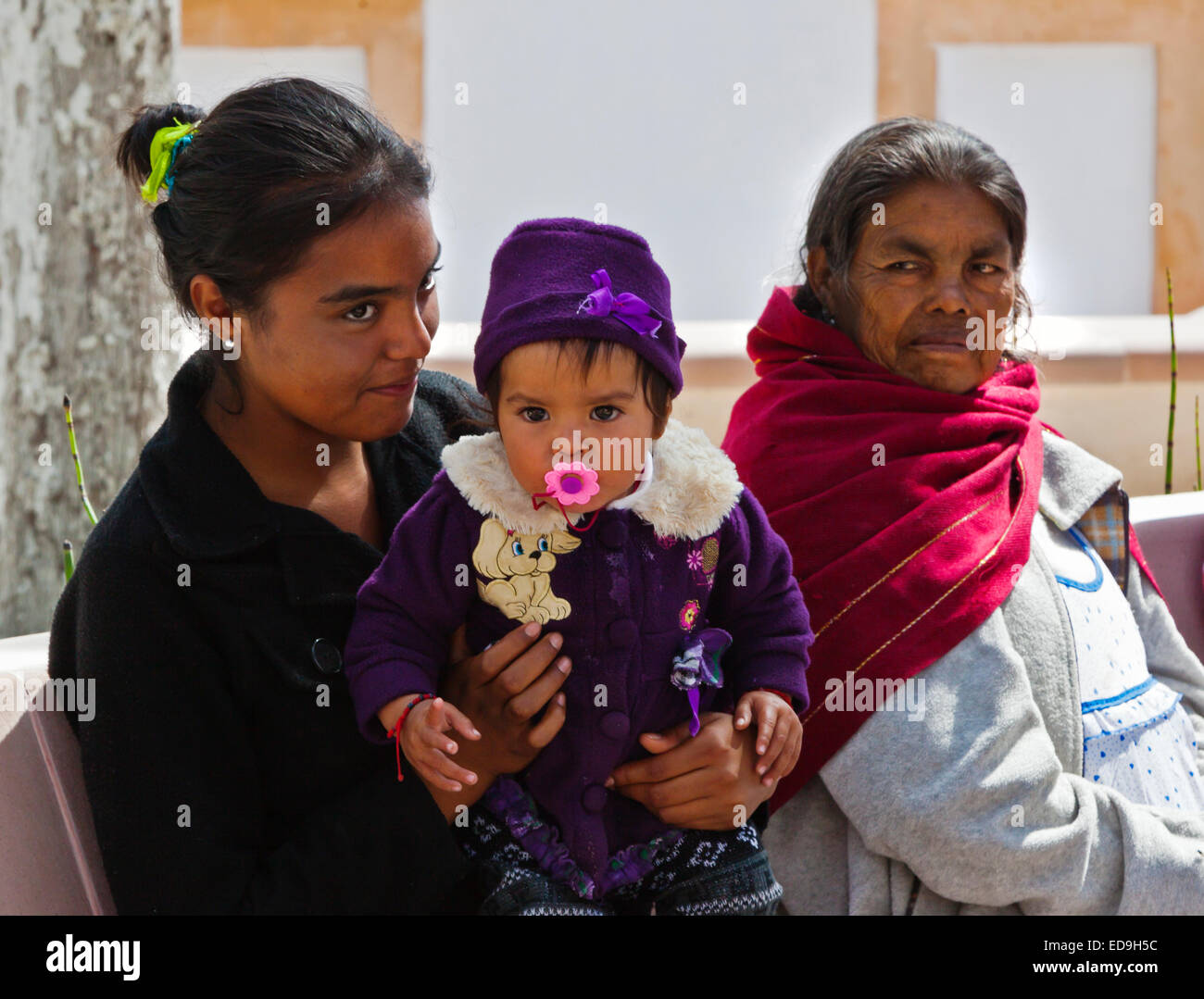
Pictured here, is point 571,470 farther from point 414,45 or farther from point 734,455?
point 414,45

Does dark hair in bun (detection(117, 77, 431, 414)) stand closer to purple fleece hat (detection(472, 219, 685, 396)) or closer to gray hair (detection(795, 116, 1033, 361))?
purple fleece hat (detection(472, 219, 685, 396))

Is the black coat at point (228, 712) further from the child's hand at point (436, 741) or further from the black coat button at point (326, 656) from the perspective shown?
the child's hand at point (436, 741)

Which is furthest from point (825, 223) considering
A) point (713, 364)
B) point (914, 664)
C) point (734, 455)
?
Answer: point (713, 364)

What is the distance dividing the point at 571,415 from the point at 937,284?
0.97 metres

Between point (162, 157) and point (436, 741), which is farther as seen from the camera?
point (162, 157)

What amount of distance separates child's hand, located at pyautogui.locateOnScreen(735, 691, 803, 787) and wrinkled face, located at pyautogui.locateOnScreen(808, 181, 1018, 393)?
2.93 ft

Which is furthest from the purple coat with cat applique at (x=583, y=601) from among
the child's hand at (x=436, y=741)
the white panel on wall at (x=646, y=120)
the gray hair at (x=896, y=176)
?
the white panel on wall at (x=646, y=120)

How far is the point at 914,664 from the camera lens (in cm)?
255

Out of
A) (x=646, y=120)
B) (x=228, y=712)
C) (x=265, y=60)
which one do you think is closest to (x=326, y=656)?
(x=228, y=712)

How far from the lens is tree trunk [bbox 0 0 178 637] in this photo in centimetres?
414

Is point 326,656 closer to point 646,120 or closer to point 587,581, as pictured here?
point 587,581

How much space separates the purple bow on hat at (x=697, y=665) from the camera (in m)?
2.22

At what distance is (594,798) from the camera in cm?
221

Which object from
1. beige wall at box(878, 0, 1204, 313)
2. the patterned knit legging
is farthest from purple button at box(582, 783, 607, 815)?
beige wall at box(878, 0, 1204, 313)
